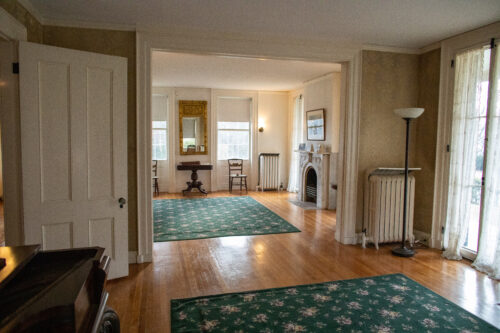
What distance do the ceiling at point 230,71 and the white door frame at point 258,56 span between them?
821 millimetres

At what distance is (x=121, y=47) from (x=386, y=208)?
151 inches

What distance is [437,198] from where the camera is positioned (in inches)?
171

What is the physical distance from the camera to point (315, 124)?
7.52 metres

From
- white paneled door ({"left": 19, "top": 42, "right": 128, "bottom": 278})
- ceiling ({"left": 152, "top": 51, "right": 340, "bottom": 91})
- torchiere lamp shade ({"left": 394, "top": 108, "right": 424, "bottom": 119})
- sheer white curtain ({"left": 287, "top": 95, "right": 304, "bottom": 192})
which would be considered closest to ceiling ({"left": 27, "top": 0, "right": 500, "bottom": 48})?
white paneled door ({"left": 19, "top": 42, "right": 128, "bottom": 278})

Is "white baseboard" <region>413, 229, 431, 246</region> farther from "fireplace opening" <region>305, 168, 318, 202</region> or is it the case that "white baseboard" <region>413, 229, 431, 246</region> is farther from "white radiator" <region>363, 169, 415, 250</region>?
"fireplace opening" <region>305, 168, 318, 202</region>

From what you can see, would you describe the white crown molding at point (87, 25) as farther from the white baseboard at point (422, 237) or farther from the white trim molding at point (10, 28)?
the white baseboard at point (422, 237)

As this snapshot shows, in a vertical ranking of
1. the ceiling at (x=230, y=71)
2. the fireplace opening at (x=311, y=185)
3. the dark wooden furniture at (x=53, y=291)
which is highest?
the ceiling at (x=230, y=71)

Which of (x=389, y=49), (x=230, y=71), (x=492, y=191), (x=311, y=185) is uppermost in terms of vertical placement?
(x=230, y=71)

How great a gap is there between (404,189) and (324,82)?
3.48 meters

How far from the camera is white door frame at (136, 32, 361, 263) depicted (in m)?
3.71

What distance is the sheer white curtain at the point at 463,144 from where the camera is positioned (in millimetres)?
3834

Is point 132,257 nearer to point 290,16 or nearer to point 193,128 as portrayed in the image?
point 290,16

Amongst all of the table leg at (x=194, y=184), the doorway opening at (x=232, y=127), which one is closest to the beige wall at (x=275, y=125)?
the doorway opening at (x=232, y=127)

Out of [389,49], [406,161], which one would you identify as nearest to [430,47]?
[389,49]
